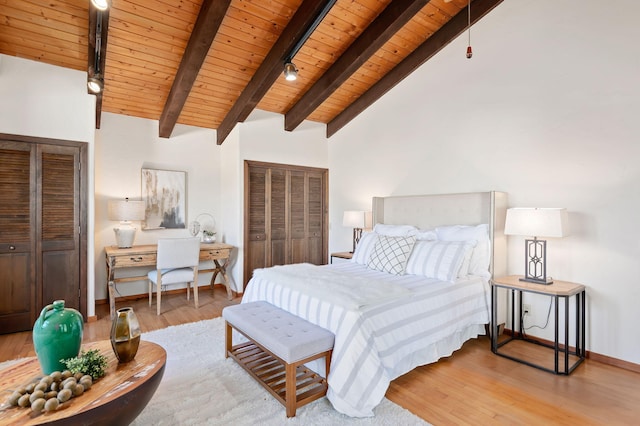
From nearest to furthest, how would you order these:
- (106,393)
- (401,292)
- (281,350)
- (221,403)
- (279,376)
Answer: (106,393), (281,350), (221,403), (279,376), (401,292)

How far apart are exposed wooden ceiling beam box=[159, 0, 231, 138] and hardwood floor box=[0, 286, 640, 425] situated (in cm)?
294

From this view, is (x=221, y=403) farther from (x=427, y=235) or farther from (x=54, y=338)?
(x=427, y=235)

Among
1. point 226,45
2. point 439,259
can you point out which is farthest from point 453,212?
point 226,45

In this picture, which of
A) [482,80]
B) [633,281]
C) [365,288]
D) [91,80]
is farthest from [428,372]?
[91,80]

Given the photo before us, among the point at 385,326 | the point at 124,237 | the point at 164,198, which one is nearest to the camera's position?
the point at 385,326

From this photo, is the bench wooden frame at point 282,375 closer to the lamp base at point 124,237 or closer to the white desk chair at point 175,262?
the white desk chair at point 175,262

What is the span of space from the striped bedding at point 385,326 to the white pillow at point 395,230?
89 centimetres

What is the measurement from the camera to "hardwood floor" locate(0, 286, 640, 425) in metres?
2.00

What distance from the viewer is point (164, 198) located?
482 cm

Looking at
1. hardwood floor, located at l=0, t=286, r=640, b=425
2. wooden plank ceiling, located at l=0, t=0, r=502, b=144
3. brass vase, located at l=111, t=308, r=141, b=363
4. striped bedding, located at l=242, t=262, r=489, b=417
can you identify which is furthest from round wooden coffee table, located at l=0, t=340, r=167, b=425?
wooden plank ceiling, located at l=0, t=0, r=502, b=144

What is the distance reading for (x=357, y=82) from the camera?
460cm

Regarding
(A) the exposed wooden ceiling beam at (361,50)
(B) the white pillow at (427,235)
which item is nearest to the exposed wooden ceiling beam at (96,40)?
(A) the exposed wooden ceiling beam at (361,50)

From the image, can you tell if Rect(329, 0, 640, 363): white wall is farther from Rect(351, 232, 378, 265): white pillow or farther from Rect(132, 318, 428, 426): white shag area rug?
Rect(132, 318, 428, 426): white shag area rug

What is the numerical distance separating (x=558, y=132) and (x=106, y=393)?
12.7ft
